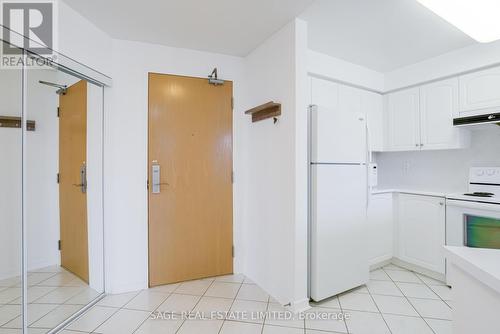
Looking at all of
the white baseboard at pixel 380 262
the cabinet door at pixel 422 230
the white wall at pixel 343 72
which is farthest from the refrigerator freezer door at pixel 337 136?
the white baseboard at pixel 380 262

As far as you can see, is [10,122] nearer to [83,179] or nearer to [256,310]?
[83,179]

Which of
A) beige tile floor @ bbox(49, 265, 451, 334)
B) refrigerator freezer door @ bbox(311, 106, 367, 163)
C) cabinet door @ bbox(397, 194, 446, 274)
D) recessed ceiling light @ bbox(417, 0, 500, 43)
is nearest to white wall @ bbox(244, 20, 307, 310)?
refrigerator freezer door @ bbox(311, 106, 367, 163)

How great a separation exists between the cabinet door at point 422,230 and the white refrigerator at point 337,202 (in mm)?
826

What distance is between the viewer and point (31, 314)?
→ 182cm

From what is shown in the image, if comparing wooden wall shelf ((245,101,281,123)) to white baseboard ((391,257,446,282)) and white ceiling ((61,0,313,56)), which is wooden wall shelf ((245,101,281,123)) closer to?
white ceiling ((61,0,313,56))

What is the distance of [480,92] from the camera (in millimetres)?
2463

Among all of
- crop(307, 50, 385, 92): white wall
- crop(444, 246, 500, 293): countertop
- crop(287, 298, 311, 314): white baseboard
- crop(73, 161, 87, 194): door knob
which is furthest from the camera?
crop(307, 50, 385, 92): white wall

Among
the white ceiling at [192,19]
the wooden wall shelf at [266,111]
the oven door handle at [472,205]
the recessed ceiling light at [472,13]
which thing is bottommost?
the oven door handle at [472,205]

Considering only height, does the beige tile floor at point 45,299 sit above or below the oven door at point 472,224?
below

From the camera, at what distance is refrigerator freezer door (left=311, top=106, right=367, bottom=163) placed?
84.6 inches

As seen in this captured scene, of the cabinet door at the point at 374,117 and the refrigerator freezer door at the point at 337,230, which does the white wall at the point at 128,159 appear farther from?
the cabinet door at the point at 374,117

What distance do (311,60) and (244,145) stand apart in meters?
1.19

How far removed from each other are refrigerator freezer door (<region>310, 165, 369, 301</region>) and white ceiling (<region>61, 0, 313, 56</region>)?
1.34 m

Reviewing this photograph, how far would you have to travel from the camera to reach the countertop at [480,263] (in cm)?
77
